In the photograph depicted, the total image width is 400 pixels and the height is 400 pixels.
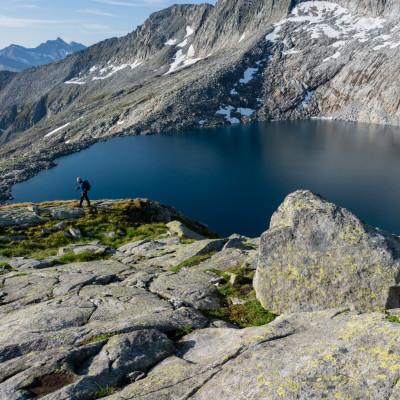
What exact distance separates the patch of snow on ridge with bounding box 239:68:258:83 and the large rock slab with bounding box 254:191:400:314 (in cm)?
18105

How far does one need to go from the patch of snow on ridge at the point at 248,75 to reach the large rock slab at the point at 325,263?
181m

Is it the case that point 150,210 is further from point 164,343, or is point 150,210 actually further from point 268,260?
point 164,343

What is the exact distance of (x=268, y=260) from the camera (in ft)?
38.8

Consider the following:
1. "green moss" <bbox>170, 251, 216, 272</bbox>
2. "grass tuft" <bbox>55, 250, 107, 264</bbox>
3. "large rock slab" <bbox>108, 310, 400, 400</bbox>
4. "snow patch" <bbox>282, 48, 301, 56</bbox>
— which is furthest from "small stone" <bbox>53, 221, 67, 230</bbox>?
"snow patch" <bbox>282, 48, 301, 56</bbox>

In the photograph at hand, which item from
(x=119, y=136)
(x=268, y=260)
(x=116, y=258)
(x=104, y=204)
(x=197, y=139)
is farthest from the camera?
(x=119, y=136)

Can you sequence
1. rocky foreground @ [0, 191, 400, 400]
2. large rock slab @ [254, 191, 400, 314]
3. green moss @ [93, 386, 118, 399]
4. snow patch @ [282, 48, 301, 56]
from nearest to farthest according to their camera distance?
1. rocky foreground @ [0, 191, 400, 400]
2. green moss @ [93, 386, 118, 399]
3. large rock slab @ [254, 191, 400, 314]
4. snow patch @ [282, 48, 301, 56]

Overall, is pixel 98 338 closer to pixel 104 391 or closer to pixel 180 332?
pixel 104 391

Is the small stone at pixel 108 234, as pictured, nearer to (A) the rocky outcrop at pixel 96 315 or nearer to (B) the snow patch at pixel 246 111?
(A) the rocky outcrop at pixel 96 315

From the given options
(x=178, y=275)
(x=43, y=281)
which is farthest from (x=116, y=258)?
(x=178, y=275)

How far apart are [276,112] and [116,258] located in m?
165

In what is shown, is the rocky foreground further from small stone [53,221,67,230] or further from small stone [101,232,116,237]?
small stone [53,221,67,230]

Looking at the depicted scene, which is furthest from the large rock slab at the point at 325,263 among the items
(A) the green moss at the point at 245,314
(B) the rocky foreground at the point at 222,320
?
(A) the green moss at the point at 245,314

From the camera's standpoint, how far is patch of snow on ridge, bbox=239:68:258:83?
177438mm

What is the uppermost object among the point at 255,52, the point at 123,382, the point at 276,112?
the point at 255,52
